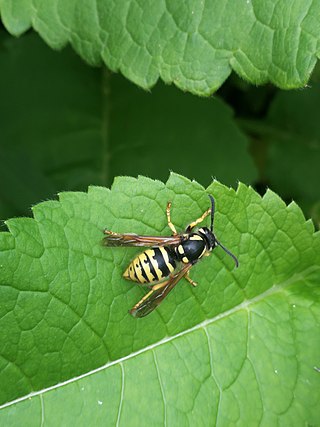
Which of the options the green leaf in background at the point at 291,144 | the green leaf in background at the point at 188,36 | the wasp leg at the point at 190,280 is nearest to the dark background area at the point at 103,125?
the green leaf in background at the point at 291,144

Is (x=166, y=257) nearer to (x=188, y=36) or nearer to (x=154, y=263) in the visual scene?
(x=154, y=263)

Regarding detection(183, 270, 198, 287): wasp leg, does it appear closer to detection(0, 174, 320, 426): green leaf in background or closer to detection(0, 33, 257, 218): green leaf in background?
detection(0, 174, 320, 426): green leaf in background

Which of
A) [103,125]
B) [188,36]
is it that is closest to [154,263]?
[188,36]

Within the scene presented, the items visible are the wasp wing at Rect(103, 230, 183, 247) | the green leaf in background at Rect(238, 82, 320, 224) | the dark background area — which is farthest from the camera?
the green leaf in background at Rect(238, 82, 320, 224)

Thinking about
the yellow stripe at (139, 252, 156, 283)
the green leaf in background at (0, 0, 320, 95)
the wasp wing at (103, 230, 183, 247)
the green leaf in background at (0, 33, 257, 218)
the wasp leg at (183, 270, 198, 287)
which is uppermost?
the green leaf in background at (0, 0, 320, 95)

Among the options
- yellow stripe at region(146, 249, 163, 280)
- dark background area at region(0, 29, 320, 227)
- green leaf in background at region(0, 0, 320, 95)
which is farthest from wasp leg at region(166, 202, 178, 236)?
dark background area at region(0, 29, 320, 227)

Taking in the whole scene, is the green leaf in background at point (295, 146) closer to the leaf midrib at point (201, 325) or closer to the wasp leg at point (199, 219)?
the leaf midrib at point (201, 325)

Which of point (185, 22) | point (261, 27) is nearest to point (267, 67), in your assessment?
point (261, 27)
